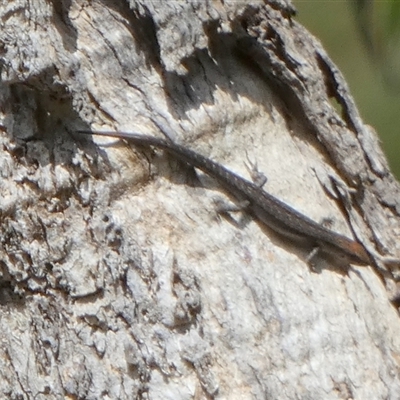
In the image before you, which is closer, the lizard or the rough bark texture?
the rough bark texture

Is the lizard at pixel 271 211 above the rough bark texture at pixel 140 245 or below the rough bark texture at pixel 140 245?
above

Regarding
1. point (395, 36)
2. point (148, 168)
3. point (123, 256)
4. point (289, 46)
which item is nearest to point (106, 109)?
point (148, 168)

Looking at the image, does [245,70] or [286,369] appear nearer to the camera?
[286,369]

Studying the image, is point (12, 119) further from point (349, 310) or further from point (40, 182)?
point (349, 310)

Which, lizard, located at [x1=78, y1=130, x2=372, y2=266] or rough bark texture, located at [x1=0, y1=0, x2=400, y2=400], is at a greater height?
lizard, located at [x1=78, y1=130, x2=372, y2=266]

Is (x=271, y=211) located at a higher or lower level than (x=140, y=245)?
higher

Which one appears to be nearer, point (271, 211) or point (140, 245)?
point (140, 245)

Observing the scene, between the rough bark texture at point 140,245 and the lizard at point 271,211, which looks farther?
the lizard at point 271,211

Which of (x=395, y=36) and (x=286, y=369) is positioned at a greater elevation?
(x=395, y=36)
